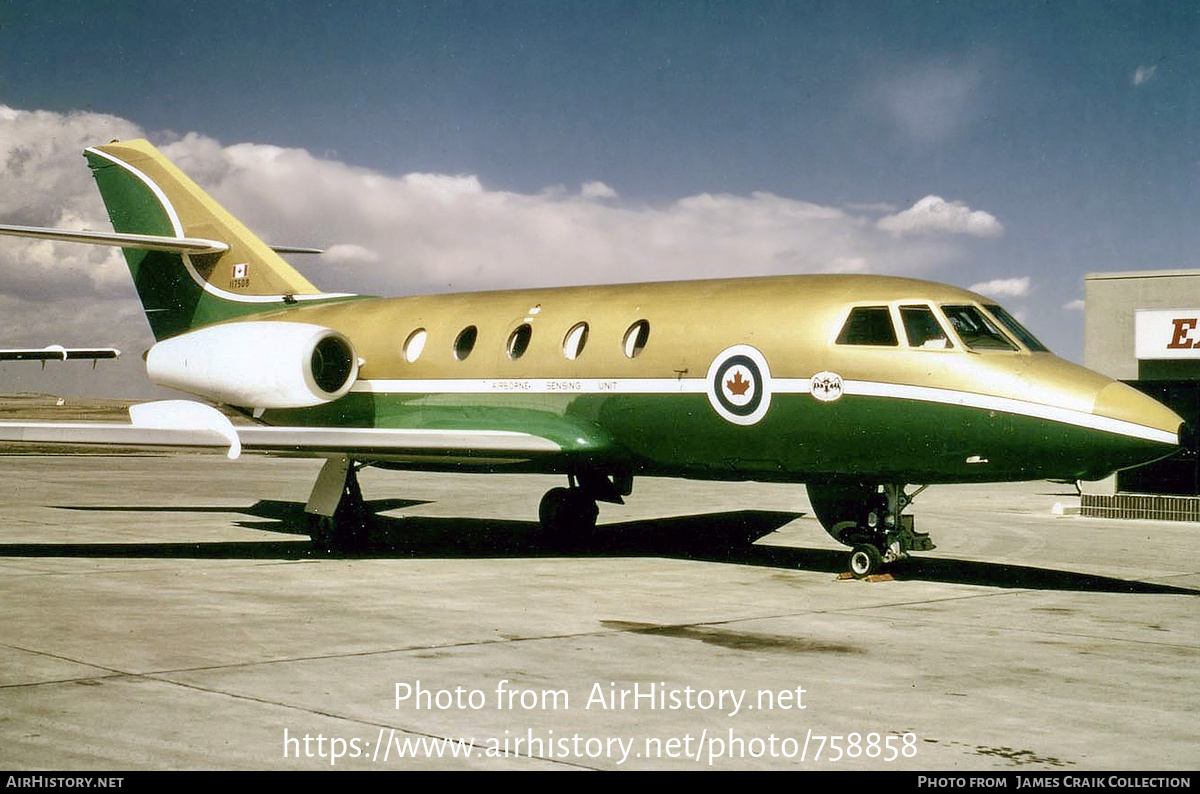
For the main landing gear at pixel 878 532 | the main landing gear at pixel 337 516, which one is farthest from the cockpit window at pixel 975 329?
the main landing gear at pixel 337 516

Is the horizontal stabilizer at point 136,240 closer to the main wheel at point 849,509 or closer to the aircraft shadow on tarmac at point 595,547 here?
the aircraft shadow on tarmac at point 595,547

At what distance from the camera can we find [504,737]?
20.4 ft

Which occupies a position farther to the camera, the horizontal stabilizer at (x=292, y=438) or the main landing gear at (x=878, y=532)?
the horizontal stabilizer at (x=292, y=438)

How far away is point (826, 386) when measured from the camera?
1305cm

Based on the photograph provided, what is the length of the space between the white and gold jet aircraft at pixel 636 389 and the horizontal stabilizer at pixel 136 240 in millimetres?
42

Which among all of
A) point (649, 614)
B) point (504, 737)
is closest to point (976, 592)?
point (649, 614)

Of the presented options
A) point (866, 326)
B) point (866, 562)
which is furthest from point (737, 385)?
point (866, 562)

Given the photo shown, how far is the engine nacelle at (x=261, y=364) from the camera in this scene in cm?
1647

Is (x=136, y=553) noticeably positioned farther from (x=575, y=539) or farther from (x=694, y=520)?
(x=694, y=520)

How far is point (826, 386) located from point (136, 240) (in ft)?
35.6

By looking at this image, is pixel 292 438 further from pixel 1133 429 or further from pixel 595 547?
pixel 1133 429

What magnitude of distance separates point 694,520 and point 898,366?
912cm

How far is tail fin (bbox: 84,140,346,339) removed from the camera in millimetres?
19750

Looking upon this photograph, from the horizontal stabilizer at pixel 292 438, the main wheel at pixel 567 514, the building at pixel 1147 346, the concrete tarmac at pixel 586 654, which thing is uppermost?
the building at pixel 1147 346
